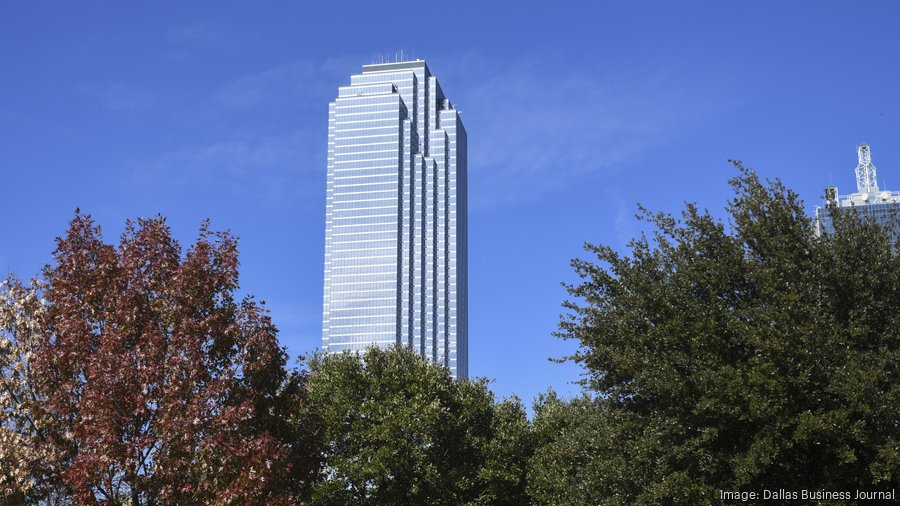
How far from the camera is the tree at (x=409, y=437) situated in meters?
40.7

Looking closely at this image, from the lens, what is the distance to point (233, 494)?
69.4ft

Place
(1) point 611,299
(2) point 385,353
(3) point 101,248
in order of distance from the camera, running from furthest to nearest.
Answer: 1. (2) point 385,353
2. (1) point 611,299
3. (3) point 101,248

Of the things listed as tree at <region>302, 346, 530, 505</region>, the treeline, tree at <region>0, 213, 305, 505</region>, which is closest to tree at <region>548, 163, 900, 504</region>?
the treeline

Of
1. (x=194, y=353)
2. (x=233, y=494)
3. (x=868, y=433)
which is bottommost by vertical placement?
(x=233, y=494)

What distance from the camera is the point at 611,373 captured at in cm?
2809

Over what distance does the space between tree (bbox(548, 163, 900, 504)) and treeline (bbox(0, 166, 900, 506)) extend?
0.06m

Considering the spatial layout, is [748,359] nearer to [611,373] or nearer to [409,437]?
[611,373]

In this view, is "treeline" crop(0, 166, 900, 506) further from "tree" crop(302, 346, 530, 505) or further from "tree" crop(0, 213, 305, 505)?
"tree" crop(302, 346, 530, 505)

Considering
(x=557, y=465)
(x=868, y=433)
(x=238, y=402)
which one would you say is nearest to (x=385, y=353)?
(x=557, y=465)

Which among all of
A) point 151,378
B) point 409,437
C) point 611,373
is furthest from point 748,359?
point 409,437

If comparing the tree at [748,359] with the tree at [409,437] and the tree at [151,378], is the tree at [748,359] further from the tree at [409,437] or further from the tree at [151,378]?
the tree at [409,437]

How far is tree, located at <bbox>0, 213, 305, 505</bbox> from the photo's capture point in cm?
2106

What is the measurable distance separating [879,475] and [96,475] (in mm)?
18957

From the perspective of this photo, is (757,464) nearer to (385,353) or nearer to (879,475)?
(879,475)
